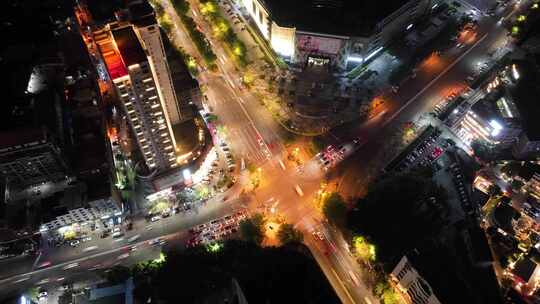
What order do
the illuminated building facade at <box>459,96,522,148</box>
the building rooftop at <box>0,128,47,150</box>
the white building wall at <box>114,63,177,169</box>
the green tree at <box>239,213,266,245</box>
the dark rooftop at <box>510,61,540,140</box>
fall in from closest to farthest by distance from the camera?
the white building wall at <box>114,63,177,169</box>, the green tree at <box>239,213,266,245</box>, the building rooftop at <box>0,128,47,150</box>, the dark rooftop at <box>510,61,540,140</box>, the illuminated building facade at <box>459,96,522,148</box>

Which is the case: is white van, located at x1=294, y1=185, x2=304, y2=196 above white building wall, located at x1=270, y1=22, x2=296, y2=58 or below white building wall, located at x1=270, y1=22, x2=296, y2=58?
below

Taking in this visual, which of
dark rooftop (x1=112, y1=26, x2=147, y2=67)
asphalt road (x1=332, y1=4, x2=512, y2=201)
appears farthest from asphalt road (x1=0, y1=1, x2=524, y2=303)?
dark rooftop (x1=112, y1=26, x2=147, y2=67)

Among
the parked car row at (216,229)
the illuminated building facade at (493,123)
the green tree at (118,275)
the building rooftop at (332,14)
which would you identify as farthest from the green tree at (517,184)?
the green tree at (118,275)

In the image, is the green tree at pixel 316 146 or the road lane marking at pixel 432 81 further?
the road lane marking at pixel 432 81

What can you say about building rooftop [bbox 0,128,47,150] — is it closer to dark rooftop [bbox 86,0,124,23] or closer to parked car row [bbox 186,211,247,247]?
dark rooftop [bbox 86,0,124,23]

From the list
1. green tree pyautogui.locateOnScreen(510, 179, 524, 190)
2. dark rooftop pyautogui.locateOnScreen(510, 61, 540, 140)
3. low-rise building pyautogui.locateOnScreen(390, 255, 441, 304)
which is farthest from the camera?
dark rooftop pyautogui.locateOnScreen(510, 61, 540, 140)

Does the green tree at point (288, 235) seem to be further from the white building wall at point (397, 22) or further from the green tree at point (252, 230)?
the white building wall at point (397, 22)
